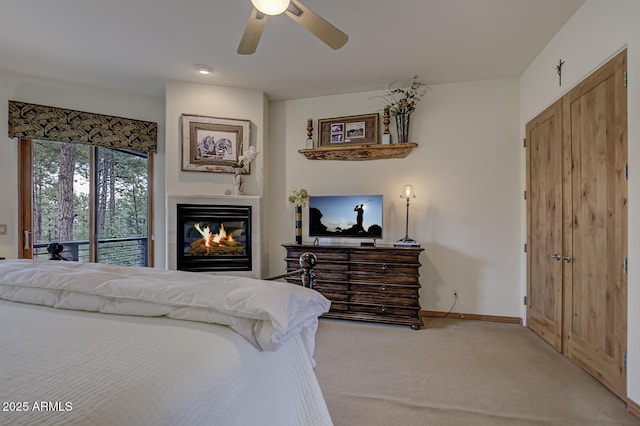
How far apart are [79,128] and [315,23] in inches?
146

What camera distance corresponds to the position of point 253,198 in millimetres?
4105

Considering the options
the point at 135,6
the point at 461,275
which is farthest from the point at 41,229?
the point at 461,275

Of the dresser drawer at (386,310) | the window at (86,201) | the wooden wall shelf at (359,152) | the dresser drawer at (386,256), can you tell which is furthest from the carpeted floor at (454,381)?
the window at (86,201)

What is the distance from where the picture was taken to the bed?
0.67m

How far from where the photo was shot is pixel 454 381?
7.64ft

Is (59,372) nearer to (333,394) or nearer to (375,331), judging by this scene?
(333,394)

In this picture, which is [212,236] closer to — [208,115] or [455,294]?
[208,115]

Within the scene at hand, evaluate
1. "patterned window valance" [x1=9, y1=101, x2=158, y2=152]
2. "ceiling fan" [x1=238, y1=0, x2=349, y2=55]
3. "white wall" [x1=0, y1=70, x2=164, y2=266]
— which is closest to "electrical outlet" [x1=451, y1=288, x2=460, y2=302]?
"ceiling fan" [x1=238, y1=0, x2=349, y2=55]

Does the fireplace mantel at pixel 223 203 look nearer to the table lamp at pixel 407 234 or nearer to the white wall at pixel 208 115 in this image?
the white wall at pixel 208 115

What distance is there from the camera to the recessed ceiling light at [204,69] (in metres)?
3.57

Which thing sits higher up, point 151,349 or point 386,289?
point 151,349

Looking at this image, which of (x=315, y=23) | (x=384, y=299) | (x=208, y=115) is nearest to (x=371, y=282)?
(x=384, y=299)

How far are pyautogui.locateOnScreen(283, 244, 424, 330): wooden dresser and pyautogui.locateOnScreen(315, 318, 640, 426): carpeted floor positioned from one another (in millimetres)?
260

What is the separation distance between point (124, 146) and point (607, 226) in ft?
17.1
